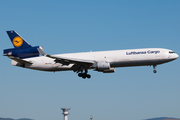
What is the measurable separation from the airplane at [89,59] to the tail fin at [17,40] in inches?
27.4

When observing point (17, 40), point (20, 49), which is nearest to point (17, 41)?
point (17, 40)

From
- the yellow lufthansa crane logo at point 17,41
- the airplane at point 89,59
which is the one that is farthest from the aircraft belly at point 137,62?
the yellow lufthansa crane logo at point 17,41

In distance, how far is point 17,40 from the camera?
173 feet

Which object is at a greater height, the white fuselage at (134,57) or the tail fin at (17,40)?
the tail fin at (17,40)

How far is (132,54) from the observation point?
45688mm

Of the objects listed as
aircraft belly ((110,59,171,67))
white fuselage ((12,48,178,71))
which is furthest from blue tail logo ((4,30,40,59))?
aircraft belly ((110,59,171,67))

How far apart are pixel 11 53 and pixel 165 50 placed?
27.7 m

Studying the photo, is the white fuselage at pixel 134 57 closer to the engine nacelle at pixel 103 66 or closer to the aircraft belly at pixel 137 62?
the aircraft belly at pixel 137 62

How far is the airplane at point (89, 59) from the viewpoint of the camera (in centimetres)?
4544

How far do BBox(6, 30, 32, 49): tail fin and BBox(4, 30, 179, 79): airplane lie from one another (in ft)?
2.29

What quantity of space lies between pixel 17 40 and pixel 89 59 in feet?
50.9

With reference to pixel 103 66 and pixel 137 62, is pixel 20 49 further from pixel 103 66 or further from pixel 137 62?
pixel 137 62

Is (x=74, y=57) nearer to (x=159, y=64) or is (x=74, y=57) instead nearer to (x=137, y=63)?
(x=137, y=63)

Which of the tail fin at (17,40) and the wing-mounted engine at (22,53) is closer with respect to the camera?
the wing-mounted engine at (22,53)
